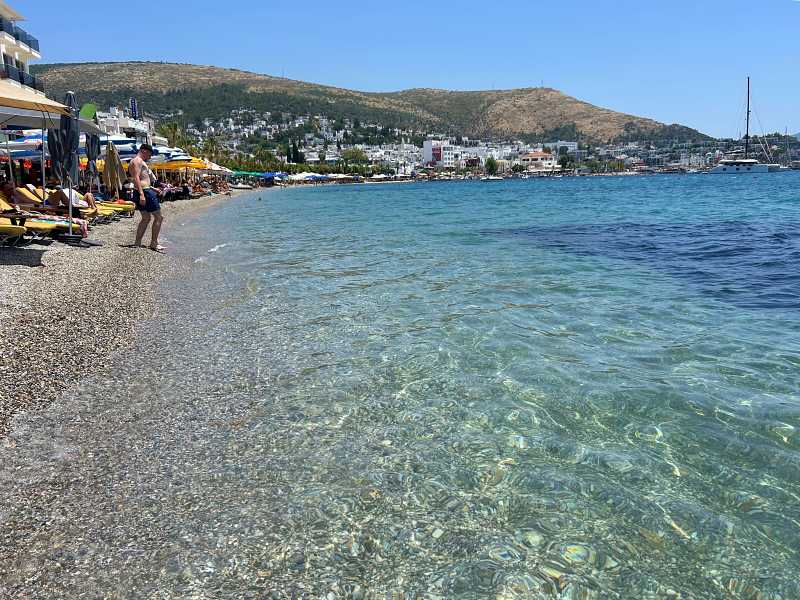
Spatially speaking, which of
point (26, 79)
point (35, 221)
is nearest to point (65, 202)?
point (35, 221)

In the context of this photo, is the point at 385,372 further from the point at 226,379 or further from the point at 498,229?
the point at 498,229

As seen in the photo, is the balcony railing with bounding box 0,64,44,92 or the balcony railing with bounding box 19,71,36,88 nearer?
the balcony railing with bounding box 0,64,44,92

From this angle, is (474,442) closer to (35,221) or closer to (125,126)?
(35,221)

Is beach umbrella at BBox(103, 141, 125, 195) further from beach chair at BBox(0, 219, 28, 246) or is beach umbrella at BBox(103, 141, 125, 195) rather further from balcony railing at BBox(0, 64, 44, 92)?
balcony railing at BBox(0, 64, 44, 92)

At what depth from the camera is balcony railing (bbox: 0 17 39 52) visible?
115 feet

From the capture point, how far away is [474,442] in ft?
14.2

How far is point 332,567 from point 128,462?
1782 millimetres

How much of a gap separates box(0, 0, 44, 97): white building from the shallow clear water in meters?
32.7

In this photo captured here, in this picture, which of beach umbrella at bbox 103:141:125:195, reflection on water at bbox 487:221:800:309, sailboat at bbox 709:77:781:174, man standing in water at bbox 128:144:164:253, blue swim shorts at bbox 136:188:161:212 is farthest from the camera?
sailboat at bbox 709:77:781:174

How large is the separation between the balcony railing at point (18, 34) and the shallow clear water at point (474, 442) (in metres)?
35.8

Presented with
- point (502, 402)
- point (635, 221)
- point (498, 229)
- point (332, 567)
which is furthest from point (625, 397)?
point (635, 221)

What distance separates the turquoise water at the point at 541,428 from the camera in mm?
3059

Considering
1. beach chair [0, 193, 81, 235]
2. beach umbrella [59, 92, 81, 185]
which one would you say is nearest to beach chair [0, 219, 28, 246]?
beach chair [0, 193, 81, 235]

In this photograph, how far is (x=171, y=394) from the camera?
5.18 m
